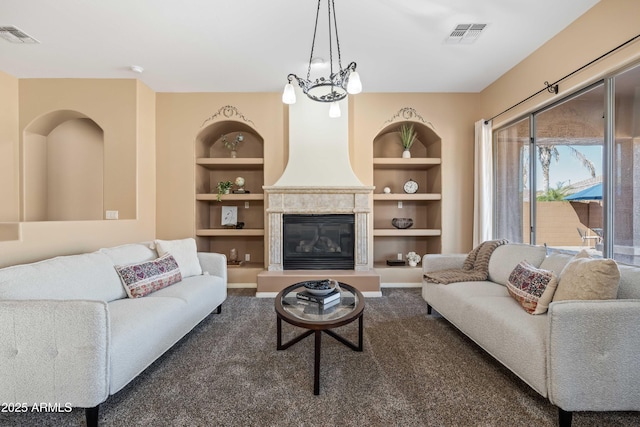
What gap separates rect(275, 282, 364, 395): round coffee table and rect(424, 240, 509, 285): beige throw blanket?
1.02 metres

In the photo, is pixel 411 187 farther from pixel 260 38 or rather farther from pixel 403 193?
pixel 260 38

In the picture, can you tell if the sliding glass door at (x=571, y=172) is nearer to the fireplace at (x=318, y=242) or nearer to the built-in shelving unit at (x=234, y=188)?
the fireplace at (x=318, y=242)

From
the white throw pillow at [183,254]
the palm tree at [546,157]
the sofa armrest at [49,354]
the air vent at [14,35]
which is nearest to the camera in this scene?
the sofa armrest at [49,354]

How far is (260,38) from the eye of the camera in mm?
2795

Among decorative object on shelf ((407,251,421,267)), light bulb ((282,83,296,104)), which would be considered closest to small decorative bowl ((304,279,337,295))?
light bulb ((282,83,296,104))

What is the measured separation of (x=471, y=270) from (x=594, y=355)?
1.56 meters

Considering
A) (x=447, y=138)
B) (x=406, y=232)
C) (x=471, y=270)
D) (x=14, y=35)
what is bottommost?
(x=471, y=270)

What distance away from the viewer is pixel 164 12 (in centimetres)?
243

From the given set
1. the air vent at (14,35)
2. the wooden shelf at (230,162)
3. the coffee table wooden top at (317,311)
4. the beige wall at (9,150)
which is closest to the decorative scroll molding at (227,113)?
the wooden shelf at (230,162)

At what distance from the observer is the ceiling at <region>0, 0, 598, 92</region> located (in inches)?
93.3

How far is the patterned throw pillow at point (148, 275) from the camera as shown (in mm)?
2258

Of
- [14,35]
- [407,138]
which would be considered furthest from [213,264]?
[407,138]

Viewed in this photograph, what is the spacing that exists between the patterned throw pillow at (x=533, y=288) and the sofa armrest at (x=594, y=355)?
40 centimetres

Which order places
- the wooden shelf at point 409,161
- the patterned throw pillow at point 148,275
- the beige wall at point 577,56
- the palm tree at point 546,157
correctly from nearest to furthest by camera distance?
the beige wall at point 577,56 → the patterned throw pillow at point 148,275 → the palm tree at point 546,157 → the wooden shelf at point 409,161
